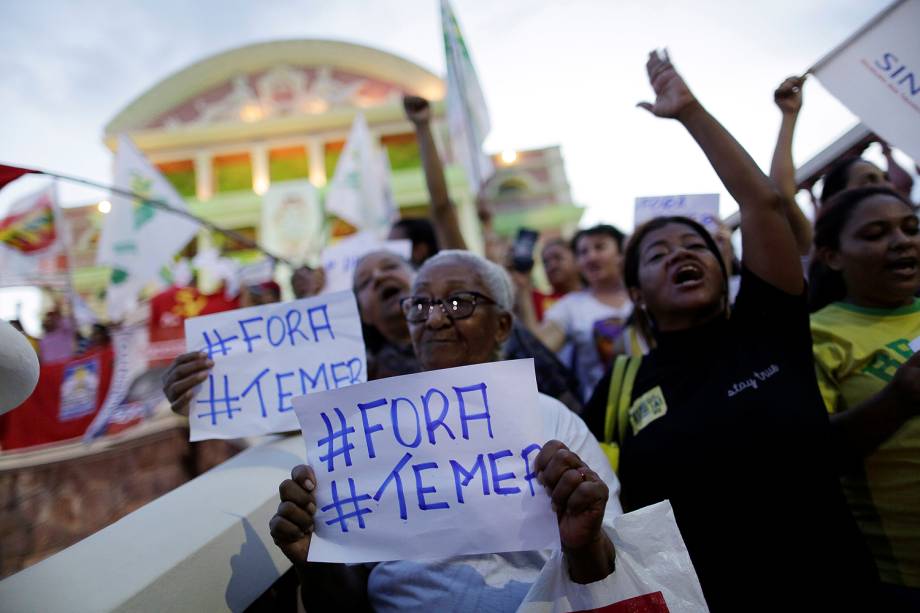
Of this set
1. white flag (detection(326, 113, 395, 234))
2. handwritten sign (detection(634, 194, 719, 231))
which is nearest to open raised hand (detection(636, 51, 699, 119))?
handwritten sign (detection(634, 194, 719, 231))

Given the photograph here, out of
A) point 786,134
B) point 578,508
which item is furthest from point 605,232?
point 578,508

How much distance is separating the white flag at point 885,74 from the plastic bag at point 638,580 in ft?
6.04

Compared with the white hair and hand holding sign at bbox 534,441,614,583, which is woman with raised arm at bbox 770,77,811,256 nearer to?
the white hair

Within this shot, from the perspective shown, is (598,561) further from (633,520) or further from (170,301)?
(170,301)

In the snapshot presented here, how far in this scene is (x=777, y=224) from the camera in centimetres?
148

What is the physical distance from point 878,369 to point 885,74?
4.09 ft

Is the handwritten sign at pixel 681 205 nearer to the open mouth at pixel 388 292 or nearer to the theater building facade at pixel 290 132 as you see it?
the open mouth at pixel 388 292

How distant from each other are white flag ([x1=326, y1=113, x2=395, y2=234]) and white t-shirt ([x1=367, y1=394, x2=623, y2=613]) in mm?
4548

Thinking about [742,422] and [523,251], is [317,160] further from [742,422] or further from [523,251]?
[742,422]

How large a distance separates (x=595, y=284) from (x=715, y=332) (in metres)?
1.76

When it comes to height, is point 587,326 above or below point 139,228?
below

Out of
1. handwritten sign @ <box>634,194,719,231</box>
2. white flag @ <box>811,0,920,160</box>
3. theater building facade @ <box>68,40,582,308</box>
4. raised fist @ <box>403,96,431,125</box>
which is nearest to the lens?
white flag @ <box>811,0,920,160</box>

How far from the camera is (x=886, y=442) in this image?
153 cm

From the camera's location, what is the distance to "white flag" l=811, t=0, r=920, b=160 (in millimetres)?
1974
